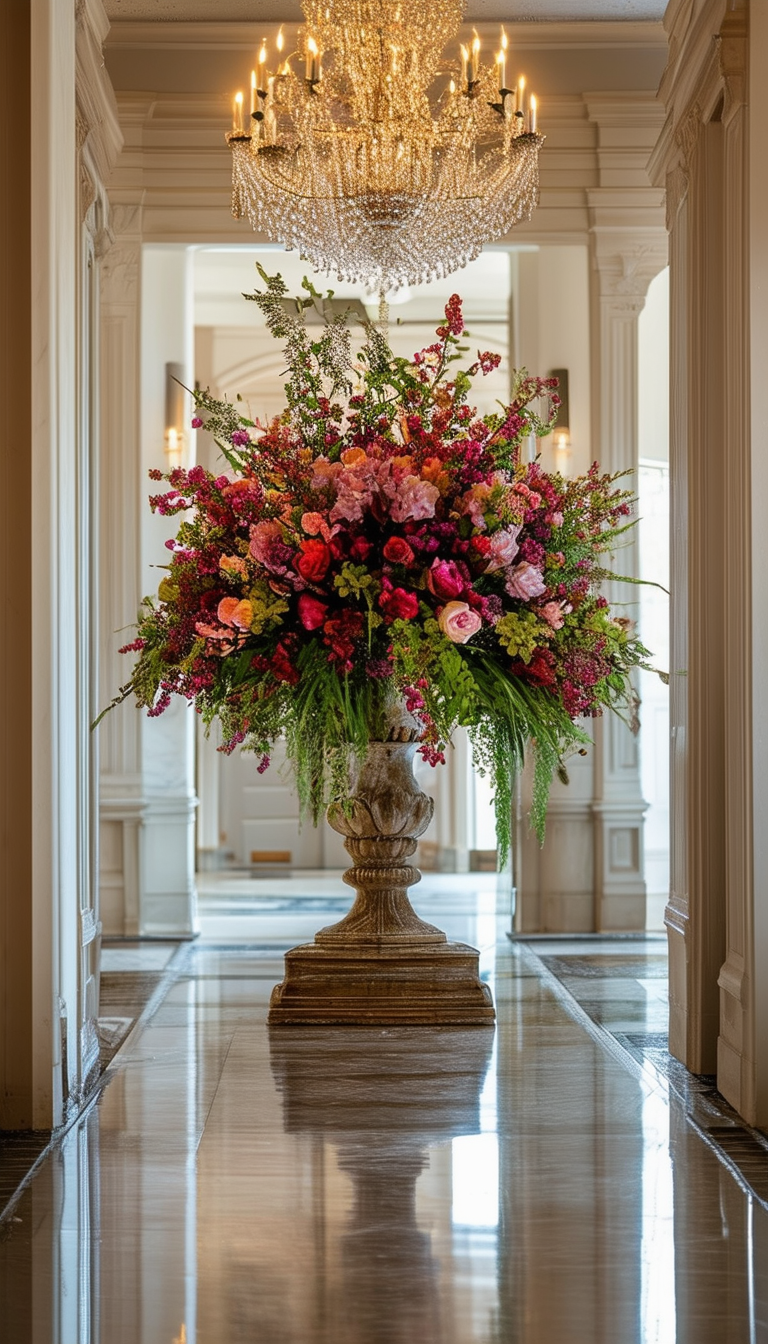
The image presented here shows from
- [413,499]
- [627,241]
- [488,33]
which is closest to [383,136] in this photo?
[488,33]

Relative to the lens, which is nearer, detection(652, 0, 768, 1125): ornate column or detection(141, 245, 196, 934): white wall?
detection(652, 0, 768, 1125): ornate column

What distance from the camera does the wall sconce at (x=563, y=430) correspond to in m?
7.84

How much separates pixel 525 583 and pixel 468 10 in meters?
3.87

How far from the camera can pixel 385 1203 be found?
3047mm

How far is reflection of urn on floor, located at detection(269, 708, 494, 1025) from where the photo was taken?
4.87m

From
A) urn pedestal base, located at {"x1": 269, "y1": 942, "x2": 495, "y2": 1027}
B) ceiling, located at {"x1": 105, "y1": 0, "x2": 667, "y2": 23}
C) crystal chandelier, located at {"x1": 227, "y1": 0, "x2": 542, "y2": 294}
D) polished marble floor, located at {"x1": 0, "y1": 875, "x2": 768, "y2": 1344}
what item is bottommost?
polished marble floor, located at {"x1": 0, "y1": 875, "x2": 768, "y2": 1344}

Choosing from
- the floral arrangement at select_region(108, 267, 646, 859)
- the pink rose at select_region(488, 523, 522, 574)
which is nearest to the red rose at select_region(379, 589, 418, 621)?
the floral arrangement at select_region(108, 267, 646, 859)

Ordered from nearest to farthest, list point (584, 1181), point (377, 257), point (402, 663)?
point (584, 1181) → point (402, 663) → point (377, 257)

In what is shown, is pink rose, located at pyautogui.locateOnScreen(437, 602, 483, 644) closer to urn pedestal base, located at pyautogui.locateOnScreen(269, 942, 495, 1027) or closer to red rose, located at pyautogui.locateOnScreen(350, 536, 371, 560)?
red rose, located at pyautogui.locateOnScreen(350, 536, 371, 560)

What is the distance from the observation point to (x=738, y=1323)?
2.44 m

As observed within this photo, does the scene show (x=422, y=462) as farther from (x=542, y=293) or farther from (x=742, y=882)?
(x=542, y=293)

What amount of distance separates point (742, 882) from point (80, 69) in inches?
115

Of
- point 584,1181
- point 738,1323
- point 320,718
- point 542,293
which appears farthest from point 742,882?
point 542,293

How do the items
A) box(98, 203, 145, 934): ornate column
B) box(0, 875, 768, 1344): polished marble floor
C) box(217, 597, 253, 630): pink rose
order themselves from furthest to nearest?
box(98, 203, 145, 934): ornate column → box(217, 597, 253, 630): pink rose → box(0, 875, 768, 1344): polished marble floor
